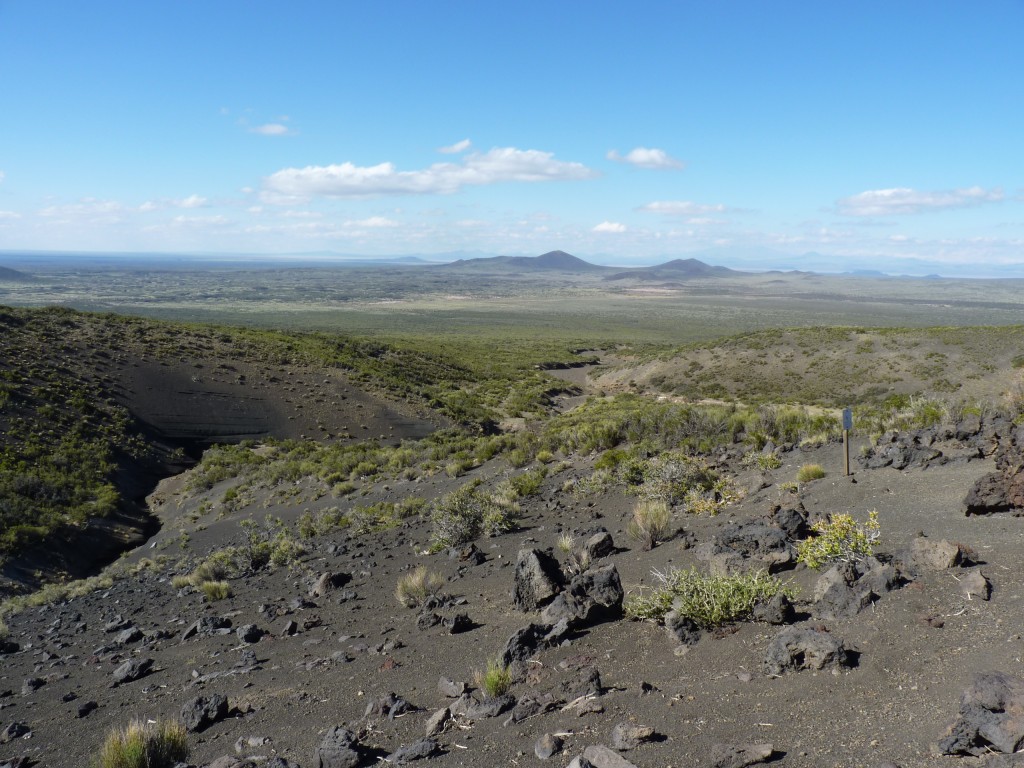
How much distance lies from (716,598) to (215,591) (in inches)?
344

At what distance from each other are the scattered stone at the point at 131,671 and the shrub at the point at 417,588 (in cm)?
Result: 322

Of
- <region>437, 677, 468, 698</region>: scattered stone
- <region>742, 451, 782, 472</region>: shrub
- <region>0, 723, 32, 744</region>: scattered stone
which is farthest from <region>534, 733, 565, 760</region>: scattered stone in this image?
<region>742, 451, 782, 472</region>: shrub

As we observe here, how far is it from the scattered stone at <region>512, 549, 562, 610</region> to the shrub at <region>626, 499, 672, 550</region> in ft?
6.93

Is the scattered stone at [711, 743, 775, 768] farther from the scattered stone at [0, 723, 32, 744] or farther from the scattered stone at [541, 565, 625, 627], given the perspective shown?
the scattered stone at [0, 723, 32, 744]

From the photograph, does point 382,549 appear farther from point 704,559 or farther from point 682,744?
point 682,744

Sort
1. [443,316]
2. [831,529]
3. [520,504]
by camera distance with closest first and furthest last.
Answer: [831,529] → [520,504] → [443,316]

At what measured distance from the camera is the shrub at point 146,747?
5.04 meters

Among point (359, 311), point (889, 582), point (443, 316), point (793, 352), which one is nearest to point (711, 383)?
point (793, 352)

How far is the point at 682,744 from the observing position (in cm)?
434

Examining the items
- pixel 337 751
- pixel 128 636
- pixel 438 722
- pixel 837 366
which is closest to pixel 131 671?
pixel 128 636

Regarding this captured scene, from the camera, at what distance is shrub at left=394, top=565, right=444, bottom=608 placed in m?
8.94

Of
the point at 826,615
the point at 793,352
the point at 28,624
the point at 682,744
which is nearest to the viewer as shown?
the point at 682,744

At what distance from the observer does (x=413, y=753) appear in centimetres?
480

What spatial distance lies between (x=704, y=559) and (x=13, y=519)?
1751 cm
